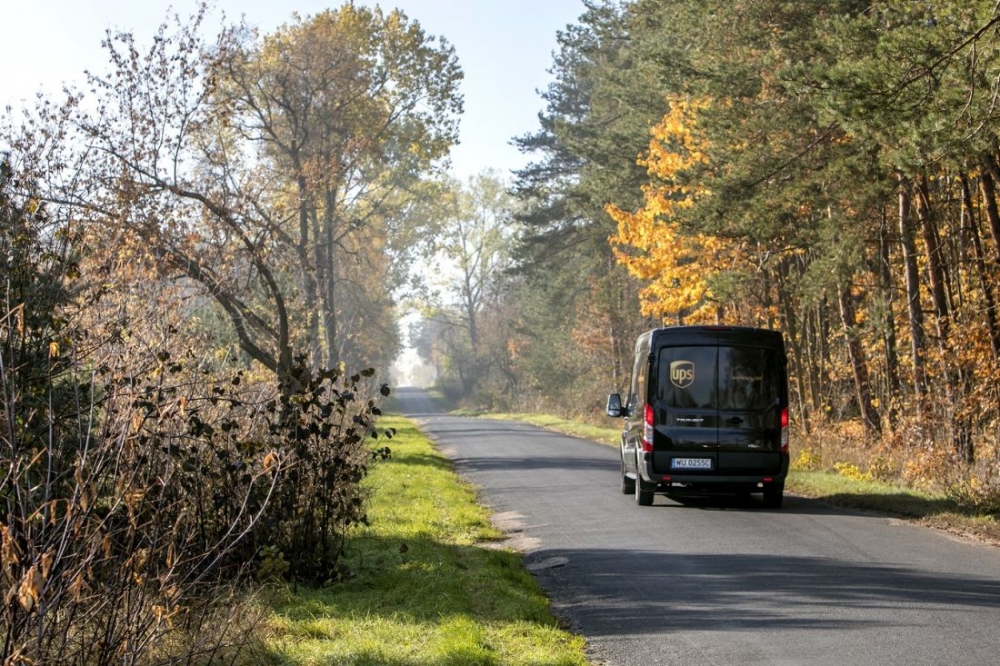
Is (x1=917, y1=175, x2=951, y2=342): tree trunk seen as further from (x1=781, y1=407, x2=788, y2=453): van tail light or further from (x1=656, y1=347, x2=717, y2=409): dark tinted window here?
(x1=656, y1=347, x2=717, y2=409): dark tinted window

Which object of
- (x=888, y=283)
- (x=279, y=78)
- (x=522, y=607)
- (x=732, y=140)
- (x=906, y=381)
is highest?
Result: (x=279, y=78)

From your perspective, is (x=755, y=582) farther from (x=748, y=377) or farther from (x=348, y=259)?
(x=348, y=259)

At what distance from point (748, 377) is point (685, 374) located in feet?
2.96

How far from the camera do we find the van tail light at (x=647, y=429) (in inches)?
646

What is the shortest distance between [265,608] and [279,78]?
28.2m

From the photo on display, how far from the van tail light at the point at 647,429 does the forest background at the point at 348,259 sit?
13.0 feet

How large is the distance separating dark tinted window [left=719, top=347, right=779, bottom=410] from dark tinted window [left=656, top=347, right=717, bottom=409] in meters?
0.17

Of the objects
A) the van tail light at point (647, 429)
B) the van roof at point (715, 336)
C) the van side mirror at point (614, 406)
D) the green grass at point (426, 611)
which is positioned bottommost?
the green grass at point (426, 611)

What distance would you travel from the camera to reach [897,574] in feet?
34.5

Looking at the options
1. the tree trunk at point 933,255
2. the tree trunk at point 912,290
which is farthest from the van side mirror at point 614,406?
the tree trunk at point 912,290

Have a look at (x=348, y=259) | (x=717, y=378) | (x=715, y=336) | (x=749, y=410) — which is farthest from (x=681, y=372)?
(x=348, y=259)

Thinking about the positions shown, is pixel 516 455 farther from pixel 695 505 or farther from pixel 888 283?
pixel 695 505

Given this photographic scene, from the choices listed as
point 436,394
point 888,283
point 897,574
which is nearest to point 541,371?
point 888,283

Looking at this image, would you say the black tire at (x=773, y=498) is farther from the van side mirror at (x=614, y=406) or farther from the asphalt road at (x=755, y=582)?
the van side mirror at (x=614, y=406)
